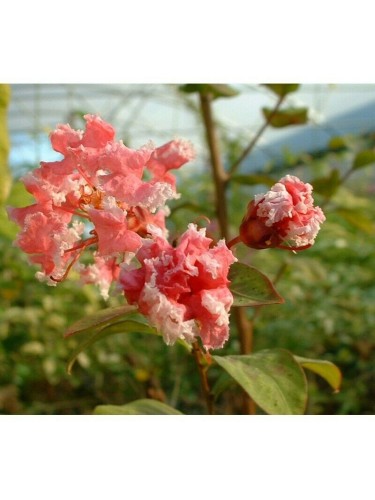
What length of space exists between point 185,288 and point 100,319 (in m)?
0.11

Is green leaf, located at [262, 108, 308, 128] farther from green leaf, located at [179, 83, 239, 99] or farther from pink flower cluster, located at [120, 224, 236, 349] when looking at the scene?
pink flower cluster, located at [120, 224, 236, 349]

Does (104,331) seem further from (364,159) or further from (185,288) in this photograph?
(364,159)

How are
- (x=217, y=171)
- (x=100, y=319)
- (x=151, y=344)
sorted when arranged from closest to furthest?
(x=100, y=319) → (x=217, y=171) → (x=151, y=344)

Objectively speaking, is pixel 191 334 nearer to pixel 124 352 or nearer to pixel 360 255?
pixel 124 352

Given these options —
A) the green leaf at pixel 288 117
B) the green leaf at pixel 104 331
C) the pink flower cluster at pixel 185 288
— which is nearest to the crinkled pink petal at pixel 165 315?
the pink flower cluster at pixel 185 288

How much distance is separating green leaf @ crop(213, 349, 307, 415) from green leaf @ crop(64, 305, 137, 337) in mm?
87

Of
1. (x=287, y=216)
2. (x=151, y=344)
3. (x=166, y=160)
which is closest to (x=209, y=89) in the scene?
(x=166, y=160)

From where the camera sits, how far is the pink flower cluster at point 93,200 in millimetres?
484

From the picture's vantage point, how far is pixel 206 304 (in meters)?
0.44

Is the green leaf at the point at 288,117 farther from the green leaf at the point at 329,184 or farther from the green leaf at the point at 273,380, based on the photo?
the green leaf at the point at 273,380

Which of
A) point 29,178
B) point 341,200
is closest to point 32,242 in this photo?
point 29,178

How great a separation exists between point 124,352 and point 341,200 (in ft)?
4.13

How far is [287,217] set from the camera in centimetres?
48

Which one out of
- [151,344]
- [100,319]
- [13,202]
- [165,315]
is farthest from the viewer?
[151,344]
